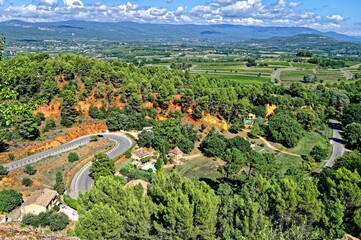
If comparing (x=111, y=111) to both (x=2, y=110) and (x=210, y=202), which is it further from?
(x=2, y=110)

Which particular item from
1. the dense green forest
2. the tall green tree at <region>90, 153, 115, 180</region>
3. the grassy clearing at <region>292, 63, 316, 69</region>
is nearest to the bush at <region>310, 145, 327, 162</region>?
the dense green forest

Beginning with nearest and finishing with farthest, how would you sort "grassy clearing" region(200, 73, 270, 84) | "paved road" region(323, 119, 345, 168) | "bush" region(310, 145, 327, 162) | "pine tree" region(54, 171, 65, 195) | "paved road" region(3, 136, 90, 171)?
"pine tree" region(54, 171, 65, 195)
"paved road" region(3, 136, 90, 171)
"bush" region(310, 145, 327, 162)
"paved road" region(323, 119, 345, 168)
"grassy clearing" region(200, 73, 270, 84)

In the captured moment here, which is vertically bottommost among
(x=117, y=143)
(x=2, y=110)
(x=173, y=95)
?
(x=117, y=143)

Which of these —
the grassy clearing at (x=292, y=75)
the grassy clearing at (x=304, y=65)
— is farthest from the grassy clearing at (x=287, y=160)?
the grassy clearing at (x=304, y=65)

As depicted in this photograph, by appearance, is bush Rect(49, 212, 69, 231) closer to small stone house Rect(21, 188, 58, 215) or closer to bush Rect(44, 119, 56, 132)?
small stone house Rect(21, 188, 58, 215)

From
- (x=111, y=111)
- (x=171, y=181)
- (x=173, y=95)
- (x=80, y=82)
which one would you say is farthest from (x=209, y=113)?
(x=171, y=181)

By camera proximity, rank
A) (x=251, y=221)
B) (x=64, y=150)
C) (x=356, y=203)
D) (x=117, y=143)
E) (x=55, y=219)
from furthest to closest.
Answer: (x=117, y=143)
(x=64, y=150)
(x=55, y=219)
(x=356, y=203)
(x=251, y=221)

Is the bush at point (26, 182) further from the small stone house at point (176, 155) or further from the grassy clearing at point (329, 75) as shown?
the grassy clearing at point (329, 75)
